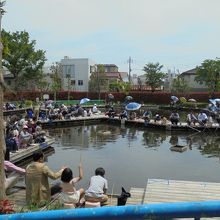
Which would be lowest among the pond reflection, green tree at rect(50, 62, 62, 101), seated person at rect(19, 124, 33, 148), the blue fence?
the pond reflection

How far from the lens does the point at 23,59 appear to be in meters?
53.2

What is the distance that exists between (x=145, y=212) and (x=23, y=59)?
5356 cm

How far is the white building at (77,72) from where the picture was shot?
7531cm

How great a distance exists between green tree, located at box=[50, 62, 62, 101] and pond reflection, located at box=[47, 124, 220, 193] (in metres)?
34.3

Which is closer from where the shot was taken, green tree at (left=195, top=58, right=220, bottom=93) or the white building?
green tree at (left=195, top=58, right=220, bottom=93)

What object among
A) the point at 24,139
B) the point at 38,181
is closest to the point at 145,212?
the point at 38,181

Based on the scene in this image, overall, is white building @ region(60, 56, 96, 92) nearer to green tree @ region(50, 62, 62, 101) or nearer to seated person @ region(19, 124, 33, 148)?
green tree @ region(50, 62, 62, 101)

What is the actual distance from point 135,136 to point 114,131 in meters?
2.86

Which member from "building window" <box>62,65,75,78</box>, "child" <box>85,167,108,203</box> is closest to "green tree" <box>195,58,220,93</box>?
"building window" <box>62,65,75,78</box>

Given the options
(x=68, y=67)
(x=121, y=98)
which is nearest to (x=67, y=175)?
(x=121, y=98)

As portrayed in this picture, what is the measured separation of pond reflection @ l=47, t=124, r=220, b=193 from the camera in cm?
1423

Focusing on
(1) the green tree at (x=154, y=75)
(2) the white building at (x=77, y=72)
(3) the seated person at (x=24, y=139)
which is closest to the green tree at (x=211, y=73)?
(1) the green tree at (x=154, y=75)

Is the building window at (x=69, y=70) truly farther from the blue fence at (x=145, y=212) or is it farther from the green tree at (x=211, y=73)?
the blue fence at (x=145, y=212)

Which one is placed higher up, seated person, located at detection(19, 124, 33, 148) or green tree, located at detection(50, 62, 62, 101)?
green tree, located at detection(50, 62, 62, 101)
